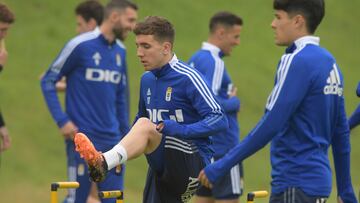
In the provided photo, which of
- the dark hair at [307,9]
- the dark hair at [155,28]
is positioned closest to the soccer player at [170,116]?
the dark hair at [155,28]

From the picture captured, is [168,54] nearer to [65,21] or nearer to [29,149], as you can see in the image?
[29,149]

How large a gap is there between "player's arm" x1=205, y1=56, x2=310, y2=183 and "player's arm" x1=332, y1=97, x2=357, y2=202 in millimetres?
498

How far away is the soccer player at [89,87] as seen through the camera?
1202 centimetres

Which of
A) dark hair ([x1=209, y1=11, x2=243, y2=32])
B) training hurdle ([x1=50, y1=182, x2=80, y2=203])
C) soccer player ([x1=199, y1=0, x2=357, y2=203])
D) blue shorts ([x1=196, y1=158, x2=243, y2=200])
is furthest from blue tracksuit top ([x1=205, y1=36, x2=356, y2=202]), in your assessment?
dark hair ([x1=209, y1=11, x2=243, y2=32])

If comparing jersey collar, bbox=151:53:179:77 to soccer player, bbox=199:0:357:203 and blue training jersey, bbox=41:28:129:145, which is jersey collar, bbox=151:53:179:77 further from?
blue training jersey, bbox=41:28:129:145

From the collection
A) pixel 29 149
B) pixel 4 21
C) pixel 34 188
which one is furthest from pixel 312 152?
pixel 29 149

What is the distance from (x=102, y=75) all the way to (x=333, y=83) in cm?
528

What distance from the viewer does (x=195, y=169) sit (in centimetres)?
871

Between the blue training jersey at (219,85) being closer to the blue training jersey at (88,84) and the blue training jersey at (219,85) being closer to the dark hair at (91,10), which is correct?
the blue training jersey at (88,84)

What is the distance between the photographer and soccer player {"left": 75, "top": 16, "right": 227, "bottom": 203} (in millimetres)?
8453

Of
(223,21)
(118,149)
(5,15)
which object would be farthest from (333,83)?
(223,21)

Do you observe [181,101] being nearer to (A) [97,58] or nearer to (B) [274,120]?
(B) [274,120]

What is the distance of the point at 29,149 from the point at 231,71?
270 inches

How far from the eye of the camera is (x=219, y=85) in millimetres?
12414
